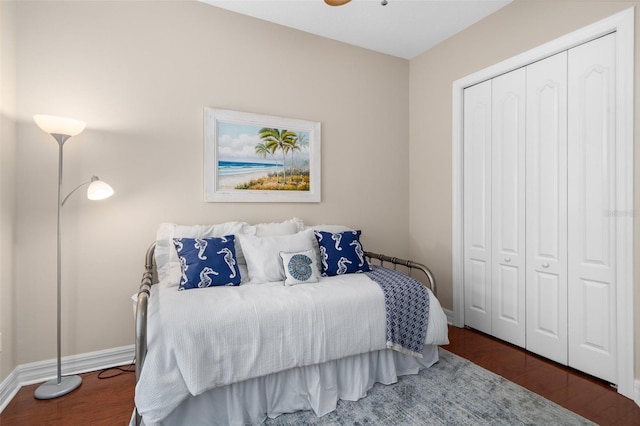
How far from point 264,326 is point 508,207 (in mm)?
2316

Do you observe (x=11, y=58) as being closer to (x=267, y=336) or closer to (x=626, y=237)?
(x=267, y=336)

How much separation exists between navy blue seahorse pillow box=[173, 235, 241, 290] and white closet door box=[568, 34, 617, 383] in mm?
2445

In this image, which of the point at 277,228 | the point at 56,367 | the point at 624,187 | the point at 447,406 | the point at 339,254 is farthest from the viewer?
the point at 277,228

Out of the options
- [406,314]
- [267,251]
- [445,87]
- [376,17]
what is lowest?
[406,314]

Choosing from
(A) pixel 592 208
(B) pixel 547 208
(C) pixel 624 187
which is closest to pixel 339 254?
(B) pixel 547 208

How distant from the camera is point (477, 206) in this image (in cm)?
317

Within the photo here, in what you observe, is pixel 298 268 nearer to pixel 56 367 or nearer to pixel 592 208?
pixel 56 367

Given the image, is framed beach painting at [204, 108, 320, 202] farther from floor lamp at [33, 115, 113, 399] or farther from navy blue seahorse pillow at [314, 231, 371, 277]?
floor lamp at [33, 115, 113, 399]

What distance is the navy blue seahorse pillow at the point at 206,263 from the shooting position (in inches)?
88.0

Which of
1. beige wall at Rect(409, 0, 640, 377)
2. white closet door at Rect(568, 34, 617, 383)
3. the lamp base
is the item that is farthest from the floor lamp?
white closet door at Rect(568, 34, 617, 383)

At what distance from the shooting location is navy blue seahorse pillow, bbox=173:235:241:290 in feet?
7.33

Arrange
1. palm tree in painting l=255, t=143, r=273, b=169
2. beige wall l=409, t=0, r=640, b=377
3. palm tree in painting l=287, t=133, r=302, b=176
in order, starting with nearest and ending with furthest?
1. beige wall l=409, t=0, r=640, b=377
2. palm tree in painting l=255, t=143, r=273, b=169
3. palm tree in painting l=287, t=133, r=302, b=176

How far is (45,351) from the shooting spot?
2320mm

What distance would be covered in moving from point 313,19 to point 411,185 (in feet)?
6.62
